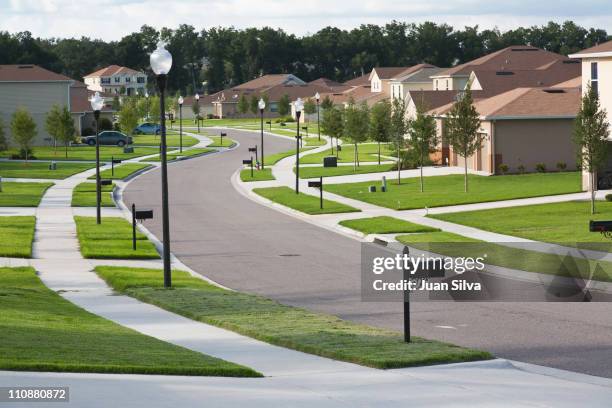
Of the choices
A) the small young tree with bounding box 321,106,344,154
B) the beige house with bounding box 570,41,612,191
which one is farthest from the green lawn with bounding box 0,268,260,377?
the small young tree with bounding box 321,106,344,154

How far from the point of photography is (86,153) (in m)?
91.4

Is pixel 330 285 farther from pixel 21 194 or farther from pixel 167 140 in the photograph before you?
pixel 167 140

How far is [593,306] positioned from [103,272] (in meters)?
11.8

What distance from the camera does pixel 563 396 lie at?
13016 millimetres

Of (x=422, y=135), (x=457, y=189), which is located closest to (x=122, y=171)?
(x=422, y=135)

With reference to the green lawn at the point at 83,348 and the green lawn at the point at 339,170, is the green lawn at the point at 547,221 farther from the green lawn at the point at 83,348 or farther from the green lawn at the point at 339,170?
the green lawn at the point at 339,170

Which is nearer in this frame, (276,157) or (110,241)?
(110,241)

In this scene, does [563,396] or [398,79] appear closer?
[563,396]

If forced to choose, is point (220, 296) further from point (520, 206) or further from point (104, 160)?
point (104, 160)

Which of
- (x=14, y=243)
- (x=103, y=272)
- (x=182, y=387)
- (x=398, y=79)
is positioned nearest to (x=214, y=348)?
(x=182, y=387)

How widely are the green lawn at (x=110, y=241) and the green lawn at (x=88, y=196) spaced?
7.21 meters

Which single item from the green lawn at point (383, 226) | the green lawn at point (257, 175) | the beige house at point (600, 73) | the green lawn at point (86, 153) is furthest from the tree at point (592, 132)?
the green lawn at point (86, 153)

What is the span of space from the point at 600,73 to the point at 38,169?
39680 mm

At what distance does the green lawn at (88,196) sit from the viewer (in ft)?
165
